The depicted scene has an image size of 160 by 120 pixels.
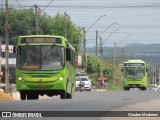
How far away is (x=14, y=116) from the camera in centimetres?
1655

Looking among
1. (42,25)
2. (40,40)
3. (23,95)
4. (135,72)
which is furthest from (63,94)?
(42,25)

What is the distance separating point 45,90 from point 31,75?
1221 millimetres

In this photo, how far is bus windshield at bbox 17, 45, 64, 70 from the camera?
30.3 meters

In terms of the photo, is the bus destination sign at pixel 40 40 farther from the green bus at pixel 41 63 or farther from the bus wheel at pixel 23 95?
the bus wheel at pixel 23 95

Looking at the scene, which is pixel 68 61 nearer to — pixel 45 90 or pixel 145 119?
pixel 45 90

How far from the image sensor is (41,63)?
30.3 meters

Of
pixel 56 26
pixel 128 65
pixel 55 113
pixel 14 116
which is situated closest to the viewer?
pixel 14 116

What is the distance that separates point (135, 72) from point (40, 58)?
32.7 m

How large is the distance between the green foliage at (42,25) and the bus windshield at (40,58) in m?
63.4

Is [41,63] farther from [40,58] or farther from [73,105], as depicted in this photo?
[73,105]

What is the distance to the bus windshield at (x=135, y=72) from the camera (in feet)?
203

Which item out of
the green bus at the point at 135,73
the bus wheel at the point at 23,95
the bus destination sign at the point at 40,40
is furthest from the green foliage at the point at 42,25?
the bus destination sign at the point at 40,40

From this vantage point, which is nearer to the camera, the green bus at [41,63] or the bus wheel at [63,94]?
the green bus at [41,63]

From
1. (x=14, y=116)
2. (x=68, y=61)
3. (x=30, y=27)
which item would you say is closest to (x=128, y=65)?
(x=68, y=61)
